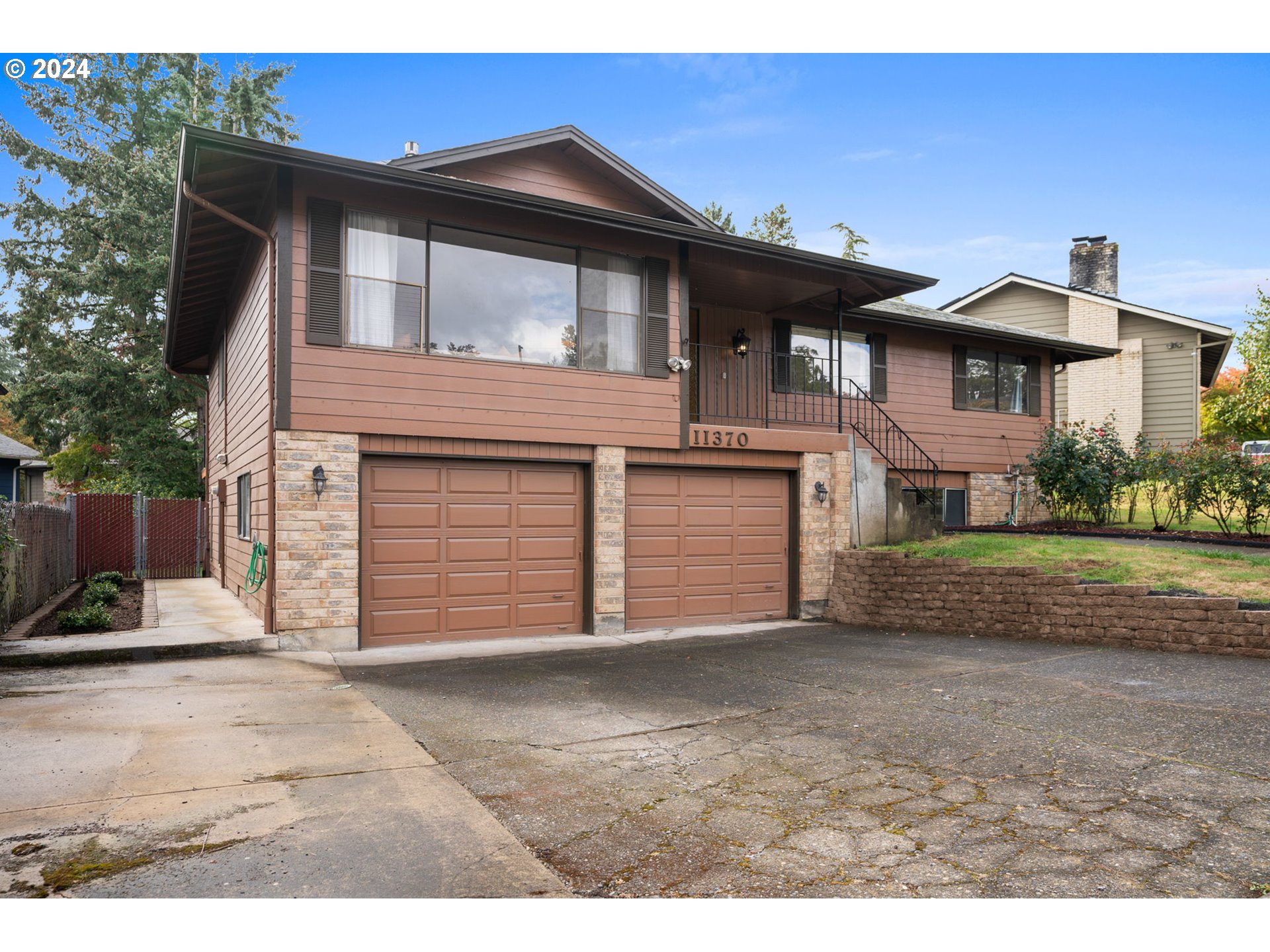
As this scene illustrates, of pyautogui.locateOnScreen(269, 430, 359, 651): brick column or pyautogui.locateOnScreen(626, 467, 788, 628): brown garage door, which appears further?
pyautogui.locateOnScreen(626, 467, 788, 628): brown garage door

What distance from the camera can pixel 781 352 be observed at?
48.8 ft

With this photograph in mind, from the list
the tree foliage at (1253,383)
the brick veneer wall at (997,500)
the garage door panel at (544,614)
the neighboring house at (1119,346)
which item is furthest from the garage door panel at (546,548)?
the tree foliage at (1253,383)

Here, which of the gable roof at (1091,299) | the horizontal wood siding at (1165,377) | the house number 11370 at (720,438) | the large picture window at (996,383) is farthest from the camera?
the horizontal wood siding at (1165,377)

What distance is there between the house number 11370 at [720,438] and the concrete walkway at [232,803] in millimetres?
6083

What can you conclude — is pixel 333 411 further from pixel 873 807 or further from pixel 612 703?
pixel 873 807

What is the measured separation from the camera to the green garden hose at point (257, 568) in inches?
369

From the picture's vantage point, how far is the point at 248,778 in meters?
4.56

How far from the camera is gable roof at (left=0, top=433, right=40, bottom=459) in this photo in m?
22.4

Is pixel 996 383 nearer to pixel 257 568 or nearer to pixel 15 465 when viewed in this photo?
pixel 257 568

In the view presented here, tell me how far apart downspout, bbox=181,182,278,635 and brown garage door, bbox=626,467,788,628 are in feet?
14.7

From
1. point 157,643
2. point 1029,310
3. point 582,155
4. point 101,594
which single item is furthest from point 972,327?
point 101,594

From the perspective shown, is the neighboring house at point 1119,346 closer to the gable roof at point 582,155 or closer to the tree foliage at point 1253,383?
the tree foliage at point 1253,383

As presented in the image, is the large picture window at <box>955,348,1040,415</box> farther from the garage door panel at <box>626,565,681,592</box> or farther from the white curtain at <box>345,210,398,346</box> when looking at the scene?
the white curtain at <box>345,210,398,346</box>

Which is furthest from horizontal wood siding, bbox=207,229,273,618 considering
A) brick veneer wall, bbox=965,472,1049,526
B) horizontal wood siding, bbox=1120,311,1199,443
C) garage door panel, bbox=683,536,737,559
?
horizontal wood siding, bbox=1120,311,1199,443
